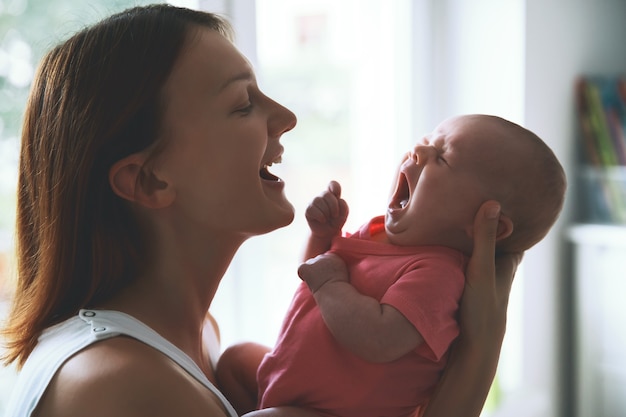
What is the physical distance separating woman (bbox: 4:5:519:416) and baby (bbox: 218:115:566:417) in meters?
0.04

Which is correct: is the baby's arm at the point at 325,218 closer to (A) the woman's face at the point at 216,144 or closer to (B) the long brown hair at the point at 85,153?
(A) the woman's face at the point at 216,144

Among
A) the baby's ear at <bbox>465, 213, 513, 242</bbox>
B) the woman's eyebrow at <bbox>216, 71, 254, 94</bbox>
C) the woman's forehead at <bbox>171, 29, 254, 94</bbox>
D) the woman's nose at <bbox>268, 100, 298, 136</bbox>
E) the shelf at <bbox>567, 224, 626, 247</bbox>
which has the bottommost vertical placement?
the shelf at <bbox>567, 224, 626, 247</bbox>

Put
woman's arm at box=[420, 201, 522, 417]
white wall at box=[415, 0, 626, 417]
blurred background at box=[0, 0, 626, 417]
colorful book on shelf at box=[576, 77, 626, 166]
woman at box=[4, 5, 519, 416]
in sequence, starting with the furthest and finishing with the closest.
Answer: colorful book on shelf at box=[576, 77, 626, 166], white wall at box=[415, 0, 626, 417], blurred background at box=[0, 0, 626, 417], woman's arm at box=[420, 201, 522, 417], woman at box=[4, 5, 519, 416]

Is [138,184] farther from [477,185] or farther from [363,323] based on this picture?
[477,185]

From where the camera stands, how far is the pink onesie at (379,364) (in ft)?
3.27

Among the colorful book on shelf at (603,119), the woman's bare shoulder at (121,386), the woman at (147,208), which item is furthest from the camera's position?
the colorful book on shelf at (603,119)

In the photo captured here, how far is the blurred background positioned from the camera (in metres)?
2.25

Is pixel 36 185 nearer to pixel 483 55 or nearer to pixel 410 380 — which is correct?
pixel 410 380

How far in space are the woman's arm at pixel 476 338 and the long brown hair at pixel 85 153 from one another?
484 millimetres

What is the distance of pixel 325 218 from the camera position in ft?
3.73

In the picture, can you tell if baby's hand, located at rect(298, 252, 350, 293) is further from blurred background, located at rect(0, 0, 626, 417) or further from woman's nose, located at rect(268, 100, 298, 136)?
blurred background, located at rect(0, 0, 626, 417)

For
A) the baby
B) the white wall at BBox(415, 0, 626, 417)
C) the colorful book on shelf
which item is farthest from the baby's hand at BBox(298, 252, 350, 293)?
the colorful book on shelf

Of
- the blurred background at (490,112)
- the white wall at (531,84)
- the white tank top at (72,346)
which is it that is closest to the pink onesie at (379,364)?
the white tank top at (72,346)

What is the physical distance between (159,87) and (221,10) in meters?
0.72
